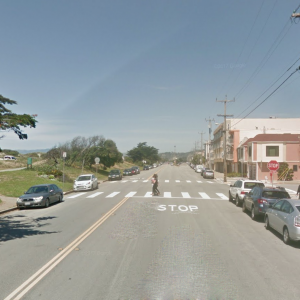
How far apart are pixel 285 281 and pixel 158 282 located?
247cm

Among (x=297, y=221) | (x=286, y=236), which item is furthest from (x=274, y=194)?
(x=297, y=221)

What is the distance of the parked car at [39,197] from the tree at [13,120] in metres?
6.38

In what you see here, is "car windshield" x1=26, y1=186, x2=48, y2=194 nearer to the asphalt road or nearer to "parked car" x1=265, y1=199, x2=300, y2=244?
the asphalt road

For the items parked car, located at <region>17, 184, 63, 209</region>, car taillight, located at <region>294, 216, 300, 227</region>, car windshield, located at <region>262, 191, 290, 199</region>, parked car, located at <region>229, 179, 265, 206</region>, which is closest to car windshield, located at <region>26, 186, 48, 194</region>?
parked car, located at <region>17, 184, 63, 209</region>

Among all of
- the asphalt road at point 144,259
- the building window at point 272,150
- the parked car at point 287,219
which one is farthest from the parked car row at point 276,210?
the building window at point 272,150

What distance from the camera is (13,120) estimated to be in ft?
40.4

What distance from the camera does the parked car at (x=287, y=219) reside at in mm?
9734

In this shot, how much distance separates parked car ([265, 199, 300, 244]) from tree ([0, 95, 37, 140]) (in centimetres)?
916

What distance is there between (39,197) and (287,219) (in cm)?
1289

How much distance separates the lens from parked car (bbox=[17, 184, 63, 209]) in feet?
59.7

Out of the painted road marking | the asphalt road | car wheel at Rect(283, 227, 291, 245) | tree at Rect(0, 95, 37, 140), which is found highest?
tree at Rect(0, 95, 37, 140)

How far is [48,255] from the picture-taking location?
8.56 metres

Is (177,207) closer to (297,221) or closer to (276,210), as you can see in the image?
(276,210)

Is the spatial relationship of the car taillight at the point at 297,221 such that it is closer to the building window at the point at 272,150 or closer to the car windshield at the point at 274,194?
the car windshield at the point at 274,194
